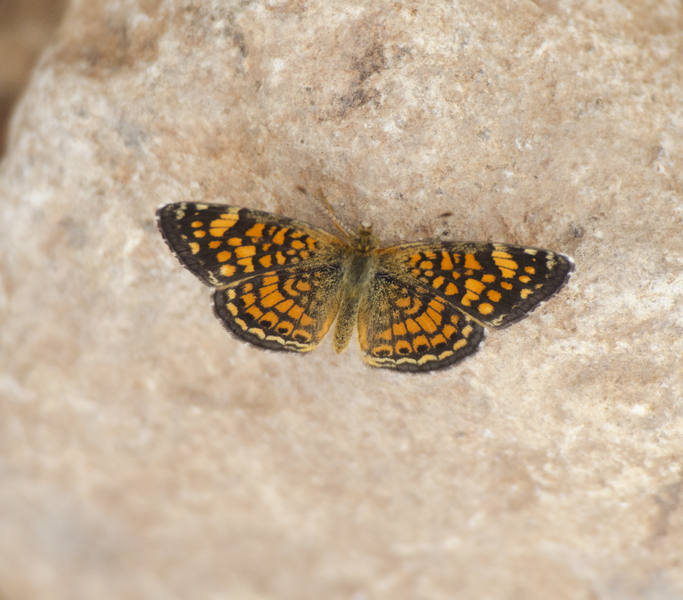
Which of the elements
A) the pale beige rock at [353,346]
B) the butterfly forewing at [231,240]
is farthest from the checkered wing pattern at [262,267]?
the pale beige rock at [353,346]

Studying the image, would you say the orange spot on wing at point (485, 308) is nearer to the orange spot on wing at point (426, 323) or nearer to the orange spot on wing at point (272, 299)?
the orange spot on wing at point (426, 323)

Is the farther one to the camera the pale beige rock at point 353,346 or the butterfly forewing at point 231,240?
the pale beige rock at point 353,346

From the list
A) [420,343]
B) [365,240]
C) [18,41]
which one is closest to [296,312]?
[365,240]

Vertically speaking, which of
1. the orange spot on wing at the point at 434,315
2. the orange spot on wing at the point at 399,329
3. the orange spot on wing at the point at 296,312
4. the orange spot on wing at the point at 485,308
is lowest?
the orange spot on wing at the point at 296,312

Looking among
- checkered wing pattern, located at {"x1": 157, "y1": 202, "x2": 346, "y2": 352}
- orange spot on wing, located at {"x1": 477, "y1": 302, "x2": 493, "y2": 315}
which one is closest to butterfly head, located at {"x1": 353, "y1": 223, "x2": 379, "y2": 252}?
checkered wing pattern, located at {"x1": 157, "y1": 202, "x2": 346, "y2": 352}

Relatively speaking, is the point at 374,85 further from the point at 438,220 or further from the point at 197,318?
the point at 197,318

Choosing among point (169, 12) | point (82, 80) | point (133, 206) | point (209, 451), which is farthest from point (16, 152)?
point (209, 451)

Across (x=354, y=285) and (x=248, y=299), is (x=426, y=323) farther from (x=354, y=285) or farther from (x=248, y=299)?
(x=248, y=299)

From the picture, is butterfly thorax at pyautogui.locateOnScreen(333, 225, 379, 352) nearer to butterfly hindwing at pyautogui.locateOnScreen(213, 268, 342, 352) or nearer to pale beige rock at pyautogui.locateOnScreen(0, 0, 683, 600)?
butterfly hindwing at pyautogui.locateOnScreen(213, 268, 342, 352)
